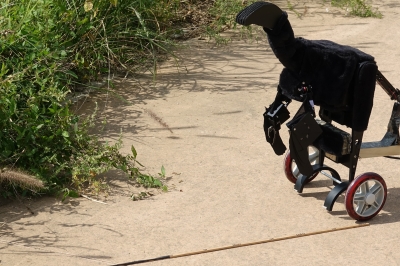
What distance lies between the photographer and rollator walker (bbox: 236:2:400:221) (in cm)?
404

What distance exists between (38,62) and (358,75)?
2179mm

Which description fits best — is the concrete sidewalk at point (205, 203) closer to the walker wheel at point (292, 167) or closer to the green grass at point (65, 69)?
the walker wheel at point (292, 167)

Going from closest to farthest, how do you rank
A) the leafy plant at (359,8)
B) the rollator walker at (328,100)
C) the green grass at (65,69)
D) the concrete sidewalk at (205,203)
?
1. the concrete sidewalk at (205,203)
2. the rollator walker at (328,100)
3. the green grass at (65,69)
4. the leafy plant at (359,8)

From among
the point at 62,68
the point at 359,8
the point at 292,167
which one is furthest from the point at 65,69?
the point at 359,8

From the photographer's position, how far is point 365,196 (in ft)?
13.7

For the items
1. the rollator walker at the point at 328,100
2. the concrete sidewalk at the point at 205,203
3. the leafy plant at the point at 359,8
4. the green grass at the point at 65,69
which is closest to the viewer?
the concrete sidewalk at the point at 205,203

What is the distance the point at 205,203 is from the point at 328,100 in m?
0.97

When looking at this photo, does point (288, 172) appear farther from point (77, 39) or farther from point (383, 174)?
point (77, 39)

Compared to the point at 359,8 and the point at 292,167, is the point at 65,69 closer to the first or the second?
the point at 292,167

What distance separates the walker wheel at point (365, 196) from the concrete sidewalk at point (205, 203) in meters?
0.08

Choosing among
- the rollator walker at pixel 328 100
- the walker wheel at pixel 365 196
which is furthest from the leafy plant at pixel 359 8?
the walker wheel at pixel 365 196

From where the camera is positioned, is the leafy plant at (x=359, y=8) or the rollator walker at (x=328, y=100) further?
the leafy plant at (x=359, y=8)

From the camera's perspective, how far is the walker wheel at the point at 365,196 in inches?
162

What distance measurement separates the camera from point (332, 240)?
4027 millimetres
